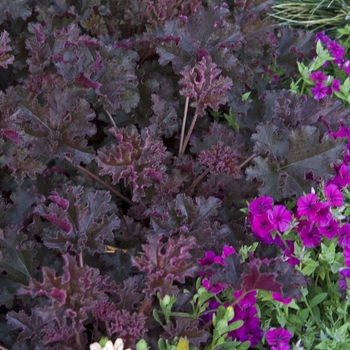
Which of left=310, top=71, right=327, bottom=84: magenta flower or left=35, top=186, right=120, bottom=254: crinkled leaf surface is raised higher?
left=35, top=186, right=120, bottom=254: crinkled leaf surface

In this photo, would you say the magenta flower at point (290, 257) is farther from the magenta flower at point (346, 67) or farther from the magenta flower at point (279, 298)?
the magenta flower at point (346, 67)

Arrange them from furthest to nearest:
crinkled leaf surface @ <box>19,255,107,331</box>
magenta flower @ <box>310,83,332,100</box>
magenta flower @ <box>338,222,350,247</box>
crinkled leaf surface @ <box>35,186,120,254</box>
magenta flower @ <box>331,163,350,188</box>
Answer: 1. magenta flower @ <box>310,83,332,100</box>
2. magenta flower @ <box>331,163,350,188</box>
3. magenta flower @ <box>338,222,350,247</box>
4. crinkled leaf surface @ <box>35,186,120,254</box>
5. crinkled leaf surface @ <box>19,255,107,331</box>

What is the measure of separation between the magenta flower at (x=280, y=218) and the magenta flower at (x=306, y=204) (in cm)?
5

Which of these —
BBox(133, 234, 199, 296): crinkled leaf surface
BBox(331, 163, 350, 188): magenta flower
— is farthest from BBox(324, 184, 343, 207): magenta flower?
BBox(133, 234, 199, 296): crinkled leaf surface

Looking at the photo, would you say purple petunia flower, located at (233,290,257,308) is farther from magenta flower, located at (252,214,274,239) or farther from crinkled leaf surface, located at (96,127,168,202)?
crinkled leaf surface, located at (96,127,168,202)

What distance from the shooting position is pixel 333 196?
1.69 metres

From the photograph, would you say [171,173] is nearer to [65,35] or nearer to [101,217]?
[101,217]

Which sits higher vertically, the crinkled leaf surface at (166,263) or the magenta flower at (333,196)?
the crinkled leaf surface at (166,263)

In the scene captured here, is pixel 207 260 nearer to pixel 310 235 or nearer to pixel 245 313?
pixel 245 313

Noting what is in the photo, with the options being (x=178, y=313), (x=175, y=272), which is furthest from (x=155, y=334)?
(x=175, y=272)

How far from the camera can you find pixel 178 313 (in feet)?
4.79

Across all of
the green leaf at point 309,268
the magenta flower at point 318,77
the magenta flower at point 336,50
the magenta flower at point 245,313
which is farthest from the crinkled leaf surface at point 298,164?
the magenta flower at point 336,50

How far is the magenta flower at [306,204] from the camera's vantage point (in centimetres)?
165

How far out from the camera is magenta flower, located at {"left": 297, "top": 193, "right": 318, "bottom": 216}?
1.65 metres
